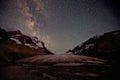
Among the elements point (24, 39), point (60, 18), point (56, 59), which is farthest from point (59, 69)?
point (60, 18)

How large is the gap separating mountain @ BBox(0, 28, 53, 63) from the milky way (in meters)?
0.14

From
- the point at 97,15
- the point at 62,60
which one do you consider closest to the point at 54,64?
the point at 62,60

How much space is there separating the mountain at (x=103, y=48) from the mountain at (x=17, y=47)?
0.62 m

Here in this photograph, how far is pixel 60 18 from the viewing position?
3857 mm

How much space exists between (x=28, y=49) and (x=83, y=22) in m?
1.22

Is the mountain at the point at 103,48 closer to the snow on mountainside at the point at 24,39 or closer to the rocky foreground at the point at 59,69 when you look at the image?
the rocky foreground at the point at 59,69

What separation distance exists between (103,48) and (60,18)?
104 centimetres

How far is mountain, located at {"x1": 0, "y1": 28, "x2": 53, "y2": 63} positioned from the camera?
140 inches

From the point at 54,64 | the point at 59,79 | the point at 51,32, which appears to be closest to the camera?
the point at 59,79

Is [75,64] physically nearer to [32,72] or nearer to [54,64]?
[54,64]

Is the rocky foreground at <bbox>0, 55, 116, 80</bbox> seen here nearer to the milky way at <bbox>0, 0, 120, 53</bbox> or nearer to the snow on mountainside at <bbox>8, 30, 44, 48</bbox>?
the snow on mountainside at <bbox>8, 30, 44, 48</bbox>

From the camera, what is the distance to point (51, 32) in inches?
148

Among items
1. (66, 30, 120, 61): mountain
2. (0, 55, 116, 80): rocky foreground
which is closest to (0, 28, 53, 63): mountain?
(0, 55, 116, 80): rocky foreground

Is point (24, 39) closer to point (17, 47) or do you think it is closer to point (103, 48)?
point (17, 47)
